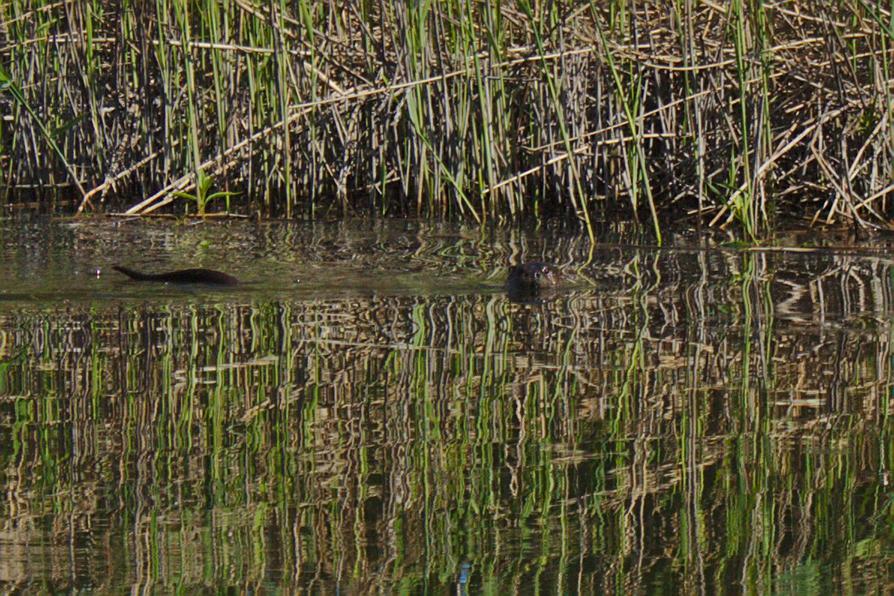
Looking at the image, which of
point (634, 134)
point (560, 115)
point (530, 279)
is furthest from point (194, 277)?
point (634, 134)

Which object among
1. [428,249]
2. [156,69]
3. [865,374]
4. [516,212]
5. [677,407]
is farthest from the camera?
[156,69]

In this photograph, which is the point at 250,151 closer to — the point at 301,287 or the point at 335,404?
the point at 301,287

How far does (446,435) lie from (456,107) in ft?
18.0

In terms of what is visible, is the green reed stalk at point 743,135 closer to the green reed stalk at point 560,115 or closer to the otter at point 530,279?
the green reed stalk at point 560,115

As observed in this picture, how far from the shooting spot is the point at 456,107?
867cm

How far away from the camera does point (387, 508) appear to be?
9.20ft

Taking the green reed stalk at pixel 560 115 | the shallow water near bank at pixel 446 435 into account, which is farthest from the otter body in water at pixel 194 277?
the green reed stalk at pixel 560 115

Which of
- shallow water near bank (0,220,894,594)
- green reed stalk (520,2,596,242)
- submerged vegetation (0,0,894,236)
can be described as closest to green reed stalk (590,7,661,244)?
submerged vegetation (0,0,894,236)

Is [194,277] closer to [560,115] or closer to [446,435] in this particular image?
[560,115]

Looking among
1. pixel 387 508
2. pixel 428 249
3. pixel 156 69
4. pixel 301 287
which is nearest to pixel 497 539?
pixel 387 508

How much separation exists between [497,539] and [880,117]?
5.97 metres

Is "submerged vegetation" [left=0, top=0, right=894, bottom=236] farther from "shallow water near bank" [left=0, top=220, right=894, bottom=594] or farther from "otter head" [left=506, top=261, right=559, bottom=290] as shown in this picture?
"shallow water near bank" [left=0, top=220, right=894, bottom=594]

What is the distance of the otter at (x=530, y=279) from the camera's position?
593cm

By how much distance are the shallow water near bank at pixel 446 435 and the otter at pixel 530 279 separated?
0.32 feet
